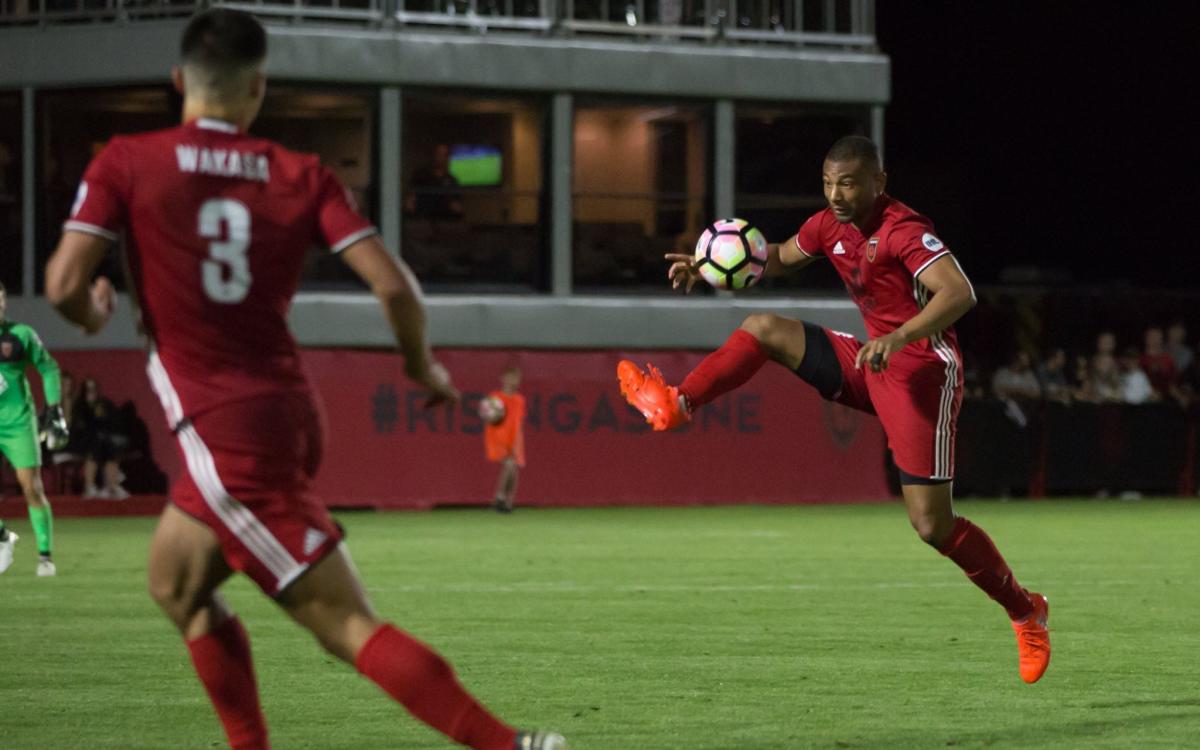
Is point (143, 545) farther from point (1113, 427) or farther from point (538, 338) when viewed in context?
point (1113, 427)

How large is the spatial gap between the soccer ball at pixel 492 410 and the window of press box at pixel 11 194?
302 inches

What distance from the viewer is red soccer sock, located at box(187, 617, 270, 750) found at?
5535mm

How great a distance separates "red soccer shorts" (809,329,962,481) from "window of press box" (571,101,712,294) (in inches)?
754

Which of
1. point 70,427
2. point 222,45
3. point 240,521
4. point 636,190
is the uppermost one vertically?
point 222,45

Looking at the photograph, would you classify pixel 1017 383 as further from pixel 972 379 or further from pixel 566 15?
pixel 566 15

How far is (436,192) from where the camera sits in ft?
90.5

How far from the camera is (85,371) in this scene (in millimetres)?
25062

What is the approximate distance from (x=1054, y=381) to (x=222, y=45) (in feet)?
78.7

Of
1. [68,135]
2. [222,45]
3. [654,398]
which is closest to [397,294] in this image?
[222,45]

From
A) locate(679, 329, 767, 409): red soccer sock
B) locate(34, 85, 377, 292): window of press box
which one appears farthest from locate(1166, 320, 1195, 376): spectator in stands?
locate(679, 329, 767, 409): red soccer sock

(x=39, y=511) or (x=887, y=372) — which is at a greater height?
(x=887, y=372)

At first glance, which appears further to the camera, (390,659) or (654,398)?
(654,398)

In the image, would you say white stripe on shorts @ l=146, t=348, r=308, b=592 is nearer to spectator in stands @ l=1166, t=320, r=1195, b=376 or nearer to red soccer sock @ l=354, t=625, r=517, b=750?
red soccer sock @ l=354, t=625, r=517, b=750

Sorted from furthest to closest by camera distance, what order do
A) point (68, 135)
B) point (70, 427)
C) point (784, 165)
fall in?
point (784, 165) → point (68, 135) → point (70, 427)
